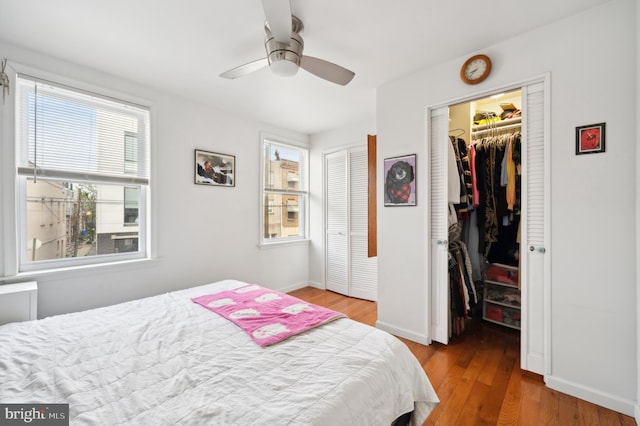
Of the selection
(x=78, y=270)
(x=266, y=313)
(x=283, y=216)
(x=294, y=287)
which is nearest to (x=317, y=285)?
(x=294, y=287)

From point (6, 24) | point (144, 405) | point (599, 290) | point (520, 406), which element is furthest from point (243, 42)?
point (520, 406)

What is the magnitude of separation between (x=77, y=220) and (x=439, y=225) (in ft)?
10.6

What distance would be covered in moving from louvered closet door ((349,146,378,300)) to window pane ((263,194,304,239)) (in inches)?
36.8

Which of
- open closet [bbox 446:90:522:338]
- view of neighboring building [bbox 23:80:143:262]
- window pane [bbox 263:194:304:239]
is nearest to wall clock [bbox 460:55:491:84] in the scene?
open closet [bbox 446:90:522:338]

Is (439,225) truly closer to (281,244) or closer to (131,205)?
(281,244)

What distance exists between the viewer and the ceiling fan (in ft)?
4.42

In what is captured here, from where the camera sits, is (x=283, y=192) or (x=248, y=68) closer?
(x=248, y=68)

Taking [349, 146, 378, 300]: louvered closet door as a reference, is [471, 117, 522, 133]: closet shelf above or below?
above

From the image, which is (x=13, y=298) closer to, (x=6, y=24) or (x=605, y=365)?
(x=6, y=24)

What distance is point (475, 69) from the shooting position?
7.07ft

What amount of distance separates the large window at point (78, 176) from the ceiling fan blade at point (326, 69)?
6.21 feet

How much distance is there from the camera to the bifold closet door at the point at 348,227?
3.79m

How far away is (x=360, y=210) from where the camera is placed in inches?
151

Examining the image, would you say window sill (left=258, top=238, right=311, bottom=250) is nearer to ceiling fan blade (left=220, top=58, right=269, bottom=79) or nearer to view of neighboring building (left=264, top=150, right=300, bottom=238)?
view of neighboring building (left=264, top=150, right=300, bottom=238)
